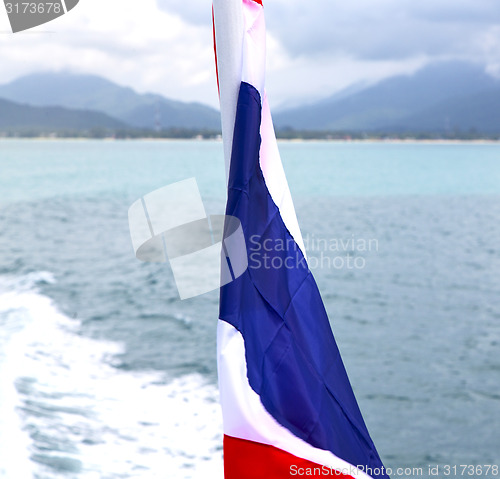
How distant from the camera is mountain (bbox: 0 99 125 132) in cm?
11406

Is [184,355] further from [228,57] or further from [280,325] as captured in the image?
[228,57]

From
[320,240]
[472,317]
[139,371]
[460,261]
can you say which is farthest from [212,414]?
[320,240]

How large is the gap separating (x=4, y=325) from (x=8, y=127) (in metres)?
127

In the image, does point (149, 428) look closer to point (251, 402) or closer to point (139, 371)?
point (139, 371)

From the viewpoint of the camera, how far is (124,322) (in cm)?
673
